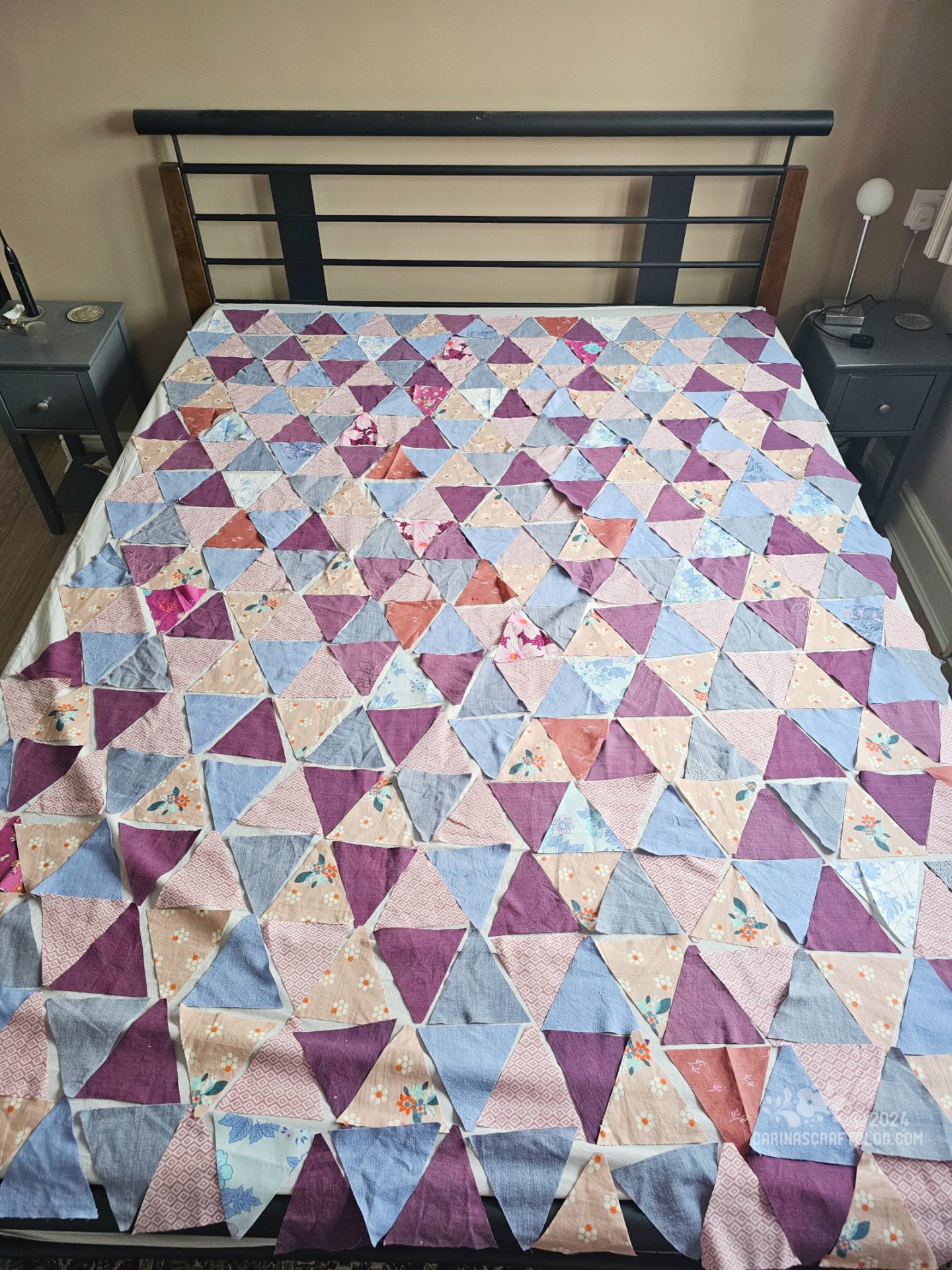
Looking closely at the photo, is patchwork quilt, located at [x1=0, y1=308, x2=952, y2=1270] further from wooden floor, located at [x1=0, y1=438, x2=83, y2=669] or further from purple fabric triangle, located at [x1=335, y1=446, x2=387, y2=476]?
wooden floor, located at [x1=0, y1=438, x2=83, y2=669]

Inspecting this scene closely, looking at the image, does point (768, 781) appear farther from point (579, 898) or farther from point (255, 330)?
point (255, 330)

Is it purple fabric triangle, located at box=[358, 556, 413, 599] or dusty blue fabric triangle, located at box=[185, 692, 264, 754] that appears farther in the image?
purple fabric triangle, located at box=[358, 556, 413, 599]

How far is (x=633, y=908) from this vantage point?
130 centimetres

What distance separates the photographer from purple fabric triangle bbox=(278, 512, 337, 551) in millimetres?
1932

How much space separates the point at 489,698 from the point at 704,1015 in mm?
652

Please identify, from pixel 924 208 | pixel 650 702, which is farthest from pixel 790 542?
pixel 924 208

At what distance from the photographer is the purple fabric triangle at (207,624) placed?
174 cm

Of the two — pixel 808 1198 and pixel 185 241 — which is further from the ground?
pixel 185 241

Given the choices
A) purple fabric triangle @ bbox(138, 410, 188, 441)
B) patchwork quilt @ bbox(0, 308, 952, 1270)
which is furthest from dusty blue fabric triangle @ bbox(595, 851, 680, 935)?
purple fabric triangle @ bbox(138, 410, 188, 441)

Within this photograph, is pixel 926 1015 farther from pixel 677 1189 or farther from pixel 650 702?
pixel 650 702

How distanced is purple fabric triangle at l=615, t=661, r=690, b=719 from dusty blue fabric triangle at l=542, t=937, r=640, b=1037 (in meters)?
0.48

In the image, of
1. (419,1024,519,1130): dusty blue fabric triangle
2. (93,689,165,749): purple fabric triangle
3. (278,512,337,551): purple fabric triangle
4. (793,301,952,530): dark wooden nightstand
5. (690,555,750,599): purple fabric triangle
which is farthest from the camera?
(793,301,952,530): dark wooden nightstand

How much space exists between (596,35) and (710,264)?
2.31 ft

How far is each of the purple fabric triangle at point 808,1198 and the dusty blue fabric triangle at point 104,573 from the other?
1570 mm
